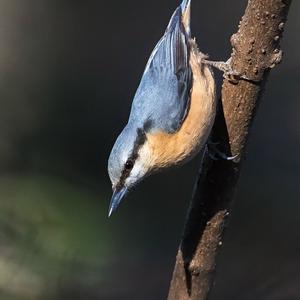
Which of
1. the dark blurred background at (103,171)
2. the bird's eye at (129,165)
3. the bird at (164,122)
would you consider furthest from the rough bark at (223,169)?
the dark blurred background at (103,171)

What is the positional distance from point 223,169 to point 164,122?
552mm

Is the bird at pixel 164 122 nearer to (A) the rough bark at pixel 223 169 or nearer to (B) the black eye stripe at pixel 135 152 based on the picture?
(B) the black eye stripe at pixel 135 152

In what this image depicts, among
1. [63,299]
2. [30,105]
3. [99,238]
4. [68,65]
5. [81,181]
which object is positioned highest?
[68,65]

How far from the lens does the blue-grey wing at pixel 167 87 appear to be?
2.62 meters

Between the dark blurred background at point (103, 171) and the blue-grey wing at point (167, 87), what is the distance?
160 cm

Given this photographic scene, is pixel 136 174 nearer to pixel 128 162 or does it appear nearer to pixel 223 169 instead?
pixel 128 162

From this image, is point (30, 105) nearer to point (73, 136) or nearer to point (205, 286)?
point (73, 136)

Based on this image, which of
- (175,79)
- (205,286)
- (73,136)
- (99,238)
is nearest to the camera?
(205,286)

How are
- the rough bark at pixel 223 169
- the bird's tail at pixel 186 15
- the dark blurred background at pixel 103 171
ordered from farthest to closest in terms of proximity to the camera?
the dark blurred background at pixel 103 171, the bird's tail at pixel 186 15, the rough bark at pixel 223 169

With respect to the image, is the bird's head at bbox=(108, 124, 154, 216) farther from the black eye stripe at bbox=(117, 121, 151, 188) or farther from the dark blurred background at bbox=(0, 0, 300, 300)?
the dark blurred background at bbox=(0, 0, 300, 300)

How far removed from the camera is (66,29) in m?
4.84

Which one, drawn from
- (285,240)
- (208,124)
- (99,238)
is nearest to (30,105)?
(99,238)

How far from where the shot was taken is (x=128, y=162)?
2490 mm

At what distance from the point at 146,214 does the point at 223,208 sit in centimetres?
244
